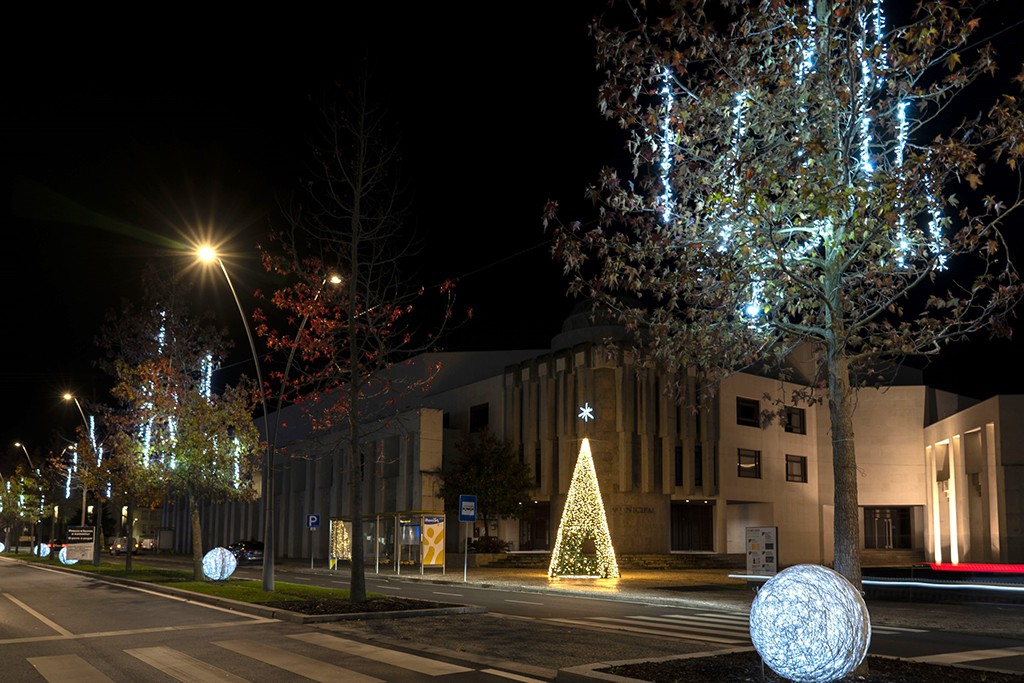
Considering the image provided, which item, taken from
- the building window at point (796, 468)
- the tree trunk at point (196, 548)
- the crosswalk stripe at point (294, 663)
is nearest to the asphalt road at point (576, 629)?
the crosswalk stripe at point (294, 663)

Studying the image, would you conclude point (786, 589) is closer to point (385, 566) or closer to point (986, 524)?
point (986, 524)

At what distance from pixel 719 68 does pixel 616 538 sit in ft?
116

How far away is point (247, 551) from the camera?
164ft

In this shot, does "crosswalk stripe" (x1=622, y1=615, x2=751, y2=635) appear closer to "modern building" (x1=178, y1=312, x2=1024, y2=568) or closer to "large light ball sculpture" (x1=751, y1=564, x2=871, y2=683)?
"large light ball sculpture" (x1=751, y1=564, x2=871, y2=683)

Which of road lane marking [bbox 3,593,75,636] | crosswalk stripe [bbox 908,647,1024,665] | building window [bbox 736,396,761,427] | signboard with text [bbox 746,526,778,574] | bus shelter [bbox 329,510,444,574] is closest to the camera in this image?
crosswalk stripe [bbox 908,647,1024,665]

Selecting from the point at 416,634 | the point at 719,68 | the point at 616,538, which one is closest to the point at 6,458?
the point at 616,538

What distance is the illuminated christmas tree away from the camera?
33219 millimetres

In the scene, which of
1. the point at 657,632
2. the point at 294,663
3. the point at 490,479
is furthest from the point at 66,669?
the point at 490,479

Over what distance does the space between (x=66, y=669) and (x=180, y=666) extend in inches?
51.9

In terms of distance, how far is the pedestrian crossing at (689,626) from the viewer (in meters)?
15.6

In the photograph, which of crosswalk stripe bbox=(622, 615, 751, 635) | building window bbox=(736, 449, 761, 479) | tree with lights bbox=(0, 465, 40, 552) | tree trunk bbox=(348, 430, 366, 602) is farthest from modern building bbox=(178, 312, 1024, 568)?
tree with lights bbox=(0, 465, 40, 552)

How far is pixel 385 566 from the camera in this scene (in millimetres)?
45594

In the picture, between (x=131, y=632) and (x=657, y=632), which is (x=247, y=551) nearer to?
(x=131, y=632)

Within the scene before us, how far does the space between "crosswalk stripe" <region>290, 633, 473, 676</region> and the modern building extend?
24.9 meters
